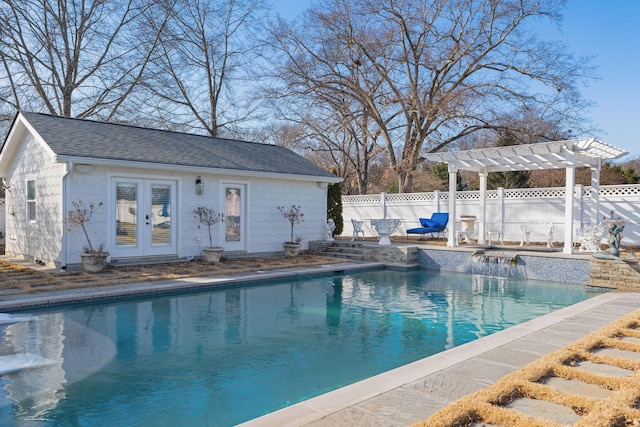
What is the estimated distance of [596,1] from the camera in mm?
11930

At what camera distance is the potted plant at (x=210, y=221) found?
36.8 ft

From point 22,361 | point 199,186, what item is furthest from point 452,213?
point 22,361

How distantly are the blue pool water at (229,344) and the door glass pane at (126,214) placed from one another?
9.95ft

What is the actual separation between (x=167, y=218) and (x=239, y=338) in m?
6.12

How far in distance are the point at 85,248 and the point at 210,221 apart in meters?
3.00

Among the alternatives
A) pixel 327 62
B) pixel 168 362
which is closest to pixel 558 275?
pixel 168 362

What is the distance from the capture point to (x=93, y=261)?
9219 mm

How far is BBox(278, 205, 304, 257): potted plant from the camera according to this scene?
13047 mm

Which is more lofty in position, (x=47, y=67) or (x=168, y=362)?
(x=47, y=67)

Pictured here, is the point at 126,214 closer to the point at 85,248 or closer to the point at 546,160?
the point at 85,248

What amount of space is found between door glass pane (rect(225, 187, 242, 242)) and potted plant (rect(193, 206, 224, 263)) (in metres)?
0.29

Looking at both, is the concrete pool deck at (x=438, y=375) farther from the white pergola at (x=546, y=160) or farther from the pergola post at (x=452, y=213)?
the pergola post at (x=452, y=213)

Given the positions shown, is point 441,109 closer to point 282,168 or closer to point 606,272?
point 282,168

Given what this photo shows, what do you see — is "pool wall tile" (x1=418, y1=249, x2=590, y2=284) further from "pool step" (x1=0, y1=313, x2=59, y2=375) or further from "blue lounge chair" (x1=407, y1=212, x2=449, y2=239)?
"pool step" (x1=0, y1=313, x2=59, y2=375)
